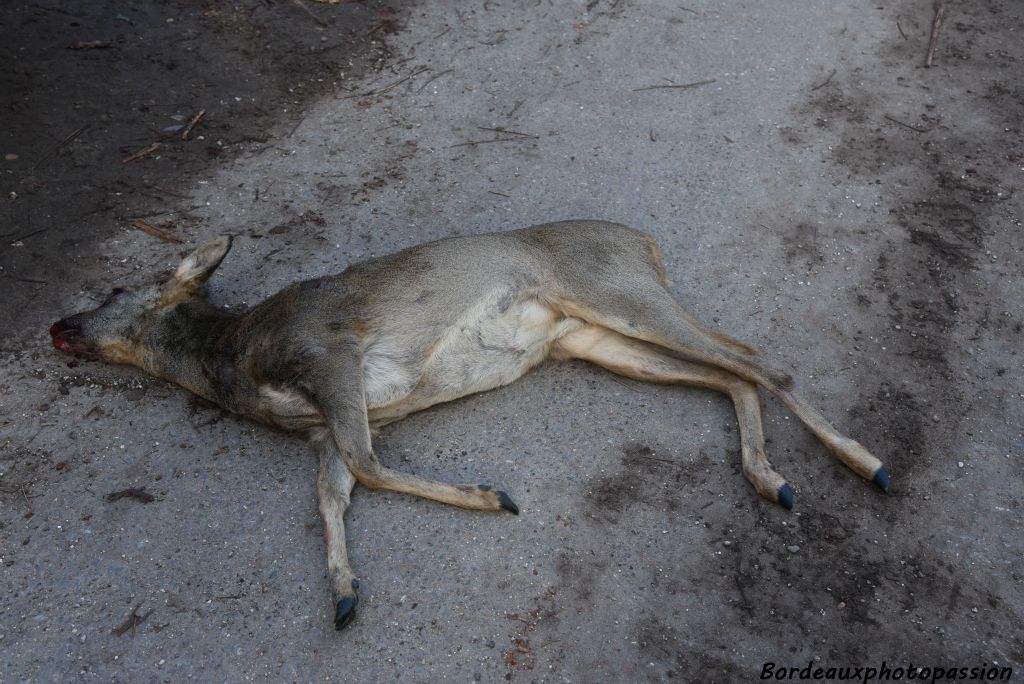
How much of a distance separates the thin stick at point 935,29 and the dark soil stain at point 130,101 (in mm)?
4741

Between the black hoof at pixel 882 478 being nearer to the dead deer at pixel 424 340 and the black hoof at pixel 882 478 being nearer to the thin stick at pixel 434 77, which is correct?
the dead deer at pixel 424 340

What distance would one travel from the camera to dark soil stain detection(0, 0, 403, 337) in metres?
5.72

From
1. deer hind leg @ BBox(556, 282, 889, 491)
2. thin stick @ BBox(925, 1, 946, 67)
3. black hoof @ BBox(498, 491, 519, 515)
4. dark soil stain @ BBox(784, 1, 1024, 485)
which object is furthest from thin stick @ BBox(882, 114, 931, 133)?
black hoof @ BBox(498, 491, 519, 515)

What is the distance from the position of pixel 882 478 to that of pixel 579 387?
66.3 inches

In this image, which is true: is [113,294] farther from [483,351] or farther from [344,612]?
[344,612]

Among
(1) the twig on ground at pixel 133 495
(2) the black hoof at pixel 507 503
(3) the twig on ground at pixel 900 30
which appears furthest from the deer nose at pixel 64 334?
(3) the twig on ground at pixel 900 30

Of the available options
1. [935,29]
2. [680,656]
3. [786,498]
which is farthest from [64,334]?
[935,29]

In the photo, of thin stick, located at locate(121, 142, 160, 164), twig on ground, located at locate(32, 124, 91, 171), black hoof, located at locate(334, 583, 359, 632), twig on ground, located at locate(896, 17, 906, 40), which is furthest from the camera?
twig on ground, located at locate(896, 17, 906, 40)

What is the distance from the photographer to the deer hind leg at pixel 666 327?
4594 mm

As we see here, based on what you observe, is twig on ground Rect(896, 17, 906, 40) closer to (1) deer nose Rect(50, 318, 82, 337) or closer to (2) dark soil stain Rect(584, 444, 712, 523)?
(2) dark soil stain Rect(584, 444, 712, 523)

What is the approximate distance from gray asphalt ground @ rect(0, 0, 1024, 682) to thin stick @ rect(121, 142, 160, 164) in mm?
101

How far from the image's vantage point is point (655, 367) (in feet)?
15.8

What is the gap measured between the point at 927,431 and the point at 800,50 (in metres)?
4.14

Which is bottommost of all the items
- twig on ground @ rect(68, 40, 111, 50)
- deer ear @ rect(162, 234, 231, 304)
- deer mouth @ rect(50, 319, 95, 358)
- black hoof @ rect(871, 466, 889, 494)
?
black hoof @ rect(871, 466, 889, 494)
